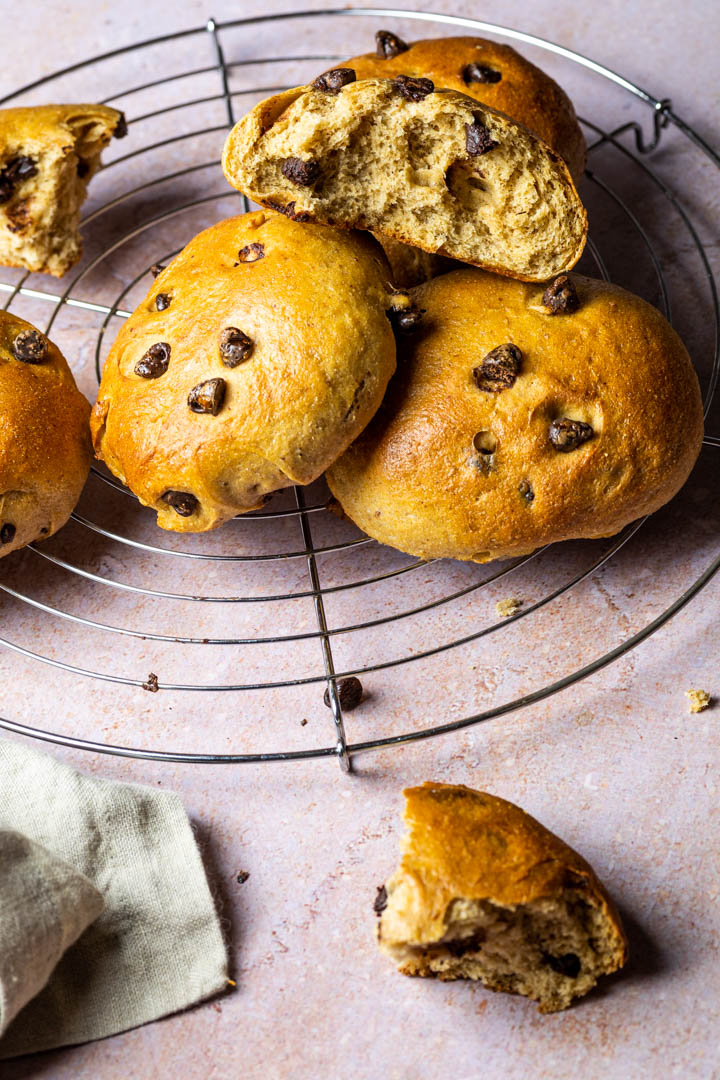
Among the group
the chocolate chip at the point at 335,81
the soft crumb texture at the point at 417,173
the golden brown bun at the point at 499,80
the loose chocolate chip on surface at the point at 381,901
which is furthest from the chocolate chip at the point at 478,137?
the loose chocolate chip on surface at the point at 381,901

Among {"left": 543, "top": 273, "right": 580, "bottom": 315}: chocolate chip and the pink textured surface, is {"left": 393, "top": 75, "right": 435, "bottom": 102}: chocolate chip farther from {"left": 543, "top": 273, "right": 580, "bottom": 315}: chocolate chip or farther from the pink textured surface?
the pink textured surface

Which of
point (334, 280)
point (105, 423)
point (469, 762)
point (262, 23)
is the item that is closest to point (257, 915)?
point (469, 762)

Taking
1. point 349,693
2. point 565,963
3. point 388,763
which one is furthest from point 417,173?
point 565,963

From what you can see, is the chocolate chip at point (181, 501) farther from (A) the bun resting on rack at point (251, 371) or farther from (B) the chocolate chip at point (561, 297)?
(B) the chocolate chip at point (561, 297)

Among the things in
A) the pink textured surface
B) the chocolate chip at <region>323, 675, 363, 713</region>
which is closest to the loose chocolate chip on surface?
the pink textured surface

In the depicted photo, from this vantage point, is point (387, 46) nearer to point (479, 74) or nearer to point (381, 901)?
point (479, 74)

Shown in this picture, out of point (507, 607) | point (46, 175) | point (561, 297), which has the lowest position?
point (507, 607)

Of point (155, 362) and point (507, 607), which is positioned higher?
point (155, 362)

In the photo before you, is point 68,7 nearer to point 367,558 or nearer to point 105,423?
point 105,423
